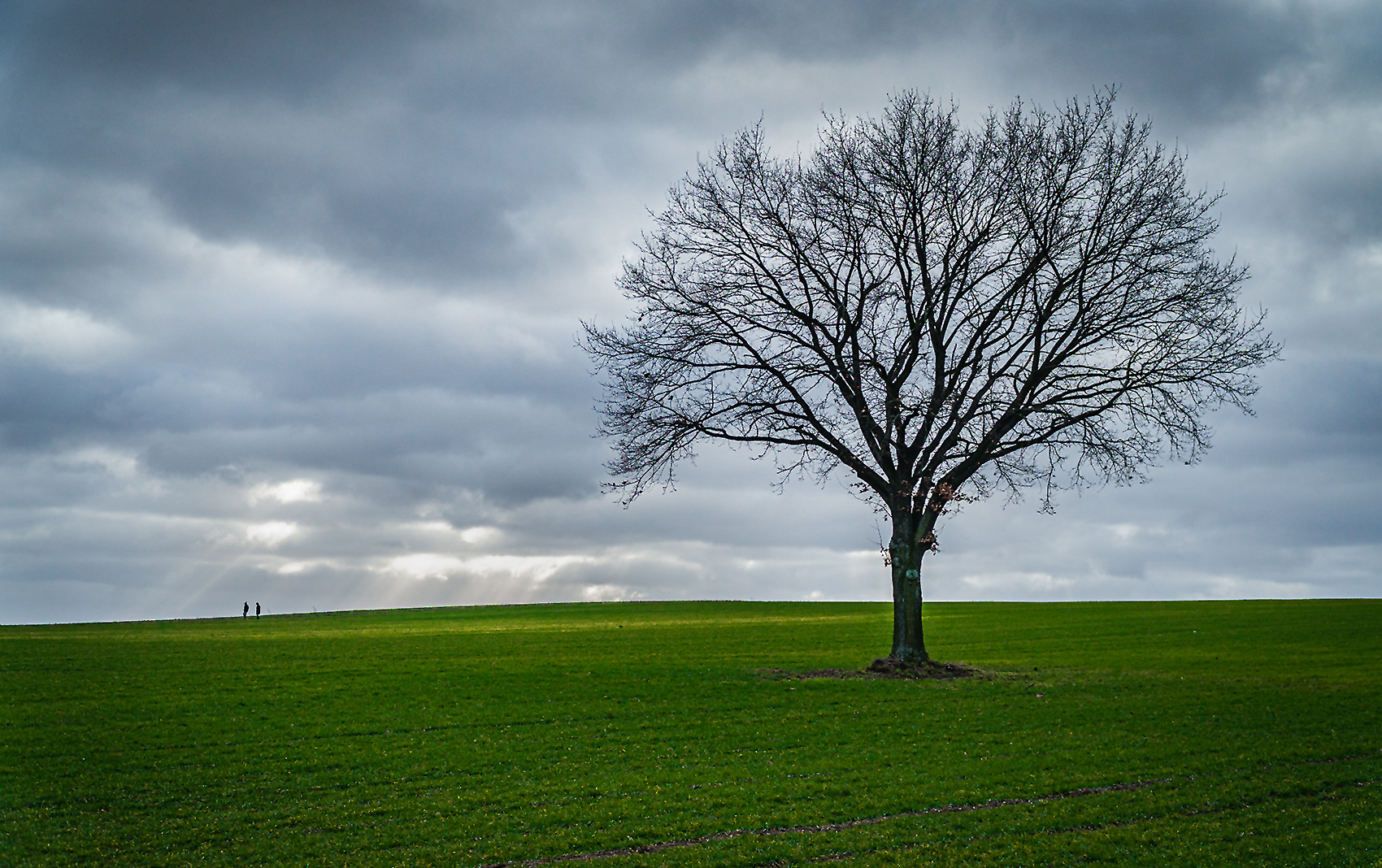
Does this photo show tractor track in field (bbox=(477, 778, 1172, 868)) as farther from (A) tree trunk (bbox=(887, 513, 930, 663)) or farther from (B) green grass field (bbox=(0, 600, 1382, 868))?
Answer: (A) tree trunk (bbox=(887, 513, 930, 663))

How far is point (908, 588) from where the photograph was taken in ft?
110

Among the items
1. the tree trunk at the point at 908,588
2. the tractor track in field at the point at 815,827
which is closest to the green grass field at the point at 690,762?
the tractor track in field at the point at 815,827

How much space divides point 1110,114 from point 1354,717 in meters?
22.0

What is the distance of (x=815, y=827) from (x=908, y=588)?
1988 centimetres

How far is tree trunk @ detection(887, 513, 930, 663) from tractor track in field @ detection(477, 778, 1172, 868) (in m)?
16.3

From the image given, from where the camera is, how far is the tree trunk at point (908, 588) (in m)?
33.6

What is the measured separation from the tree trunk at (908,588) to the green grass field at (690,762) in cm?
259

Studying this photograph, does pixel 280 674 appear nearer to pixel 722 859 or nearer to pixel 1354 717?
pixel 722 859

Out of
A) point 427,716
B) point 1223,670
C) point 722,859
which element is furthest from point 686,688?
point 1223,670

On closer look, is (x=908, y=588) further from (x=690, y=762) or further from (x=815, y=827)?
(x=815, y=827)

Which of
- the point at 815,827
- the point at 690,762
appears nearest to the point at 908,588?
the point at 690,762

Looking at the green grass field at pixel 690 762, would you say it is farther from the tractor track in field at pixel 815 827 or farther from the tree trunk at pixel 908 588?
the tree trunk at pixel 908 588

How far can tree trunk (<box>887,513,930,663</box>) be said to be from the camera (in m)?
33.6

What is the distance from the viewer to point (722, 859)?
1294cm
